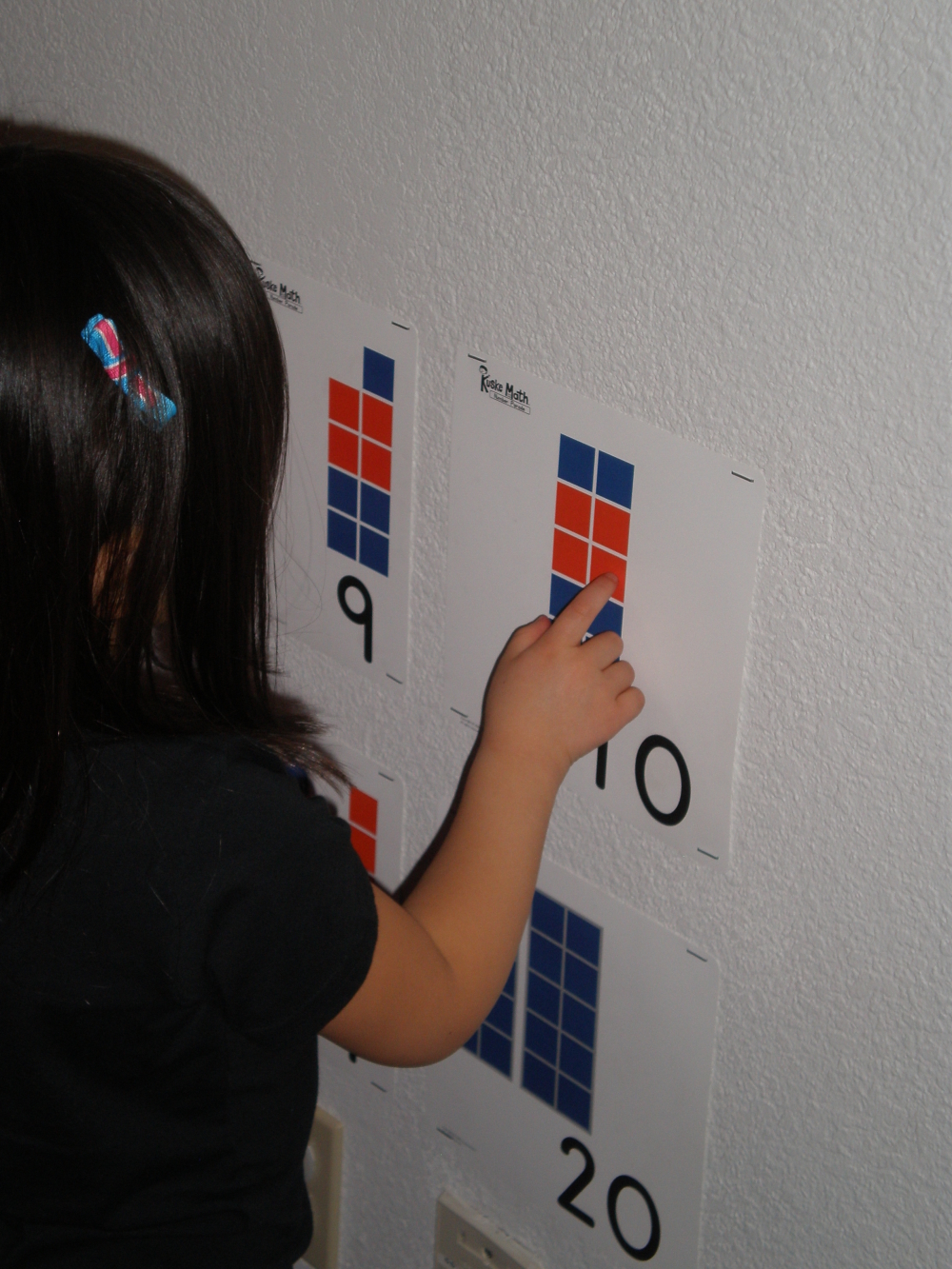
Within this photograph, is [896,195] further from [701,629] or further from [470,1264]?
[470,1264]

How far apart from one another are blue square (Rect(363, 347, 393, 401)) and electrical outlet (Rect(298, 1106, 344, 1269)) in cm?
65

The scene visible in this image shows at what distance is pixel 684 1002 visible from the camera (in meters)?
0.81

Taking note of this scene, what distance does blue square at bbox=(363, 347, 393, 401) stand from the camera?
0.83 meters

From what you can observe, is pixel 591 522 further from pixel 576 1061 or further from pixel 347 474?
pixel 576 1061

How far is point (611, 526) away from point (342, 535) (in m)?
0.26

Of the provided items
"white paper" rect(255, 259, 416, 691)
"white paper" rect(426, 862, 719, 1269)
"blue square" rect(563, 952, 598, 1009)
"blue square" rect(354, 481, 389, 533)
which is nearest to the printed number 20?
"white paper" rect(426, 862, 719, 1269)

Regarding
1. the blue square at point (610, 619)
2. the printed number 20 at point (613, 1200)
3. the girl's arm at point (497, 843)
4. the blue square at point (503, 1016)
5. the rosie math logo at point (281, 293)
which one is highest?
the rosie math logo at point (281, 293)

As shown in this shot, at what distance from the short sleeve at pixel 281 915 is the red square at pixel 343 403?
285 mm

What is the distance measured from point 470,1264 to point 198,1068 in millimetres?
434

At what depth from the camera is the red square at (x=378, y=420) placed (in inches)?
33.4

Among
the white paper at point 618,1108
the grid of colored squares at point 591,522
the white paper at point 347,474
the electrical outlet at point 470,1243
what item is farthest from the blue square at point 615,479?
the electrical outlet at point 470,1243

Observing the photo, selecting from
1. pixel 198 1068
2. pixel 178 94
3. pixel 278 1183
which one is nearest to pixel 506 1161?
pixel 278 1183

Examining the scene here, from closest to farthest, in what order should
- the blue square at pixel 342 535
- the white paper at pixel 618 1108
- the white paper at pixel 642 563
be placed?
the white paper at pixel 642 563
the white paper at pixel 618 1108
the blue square at pixel 342 535

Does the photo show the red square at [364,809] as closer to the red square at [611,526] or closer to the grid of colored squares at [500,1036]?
the grid of colored squares at [500,1036]
